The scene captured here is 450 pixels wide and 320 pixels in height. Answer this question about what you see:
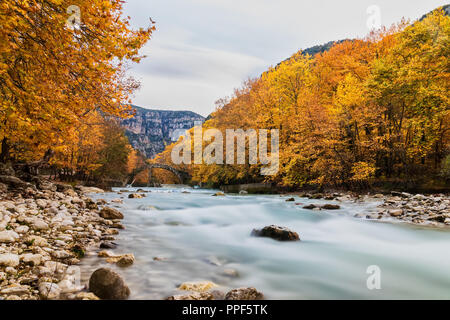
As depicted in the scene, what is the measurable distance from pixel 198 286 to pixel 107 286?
115cm

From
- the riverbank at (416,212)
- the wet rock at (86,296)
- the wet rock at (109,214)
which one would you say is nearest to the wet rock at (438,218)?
the riverbank at (416,212)

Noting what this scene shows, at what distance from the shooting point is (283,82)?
2470cm

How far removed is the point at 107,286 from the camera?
2.79 meters

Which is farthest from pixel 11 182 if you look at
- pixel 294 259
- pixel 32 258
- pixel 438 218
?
pixel 438 218

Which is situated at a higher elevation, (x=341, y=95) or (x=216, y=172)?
(x=341, y=95)

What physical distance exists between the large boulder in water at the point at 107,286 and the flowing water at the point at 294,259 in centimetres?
19

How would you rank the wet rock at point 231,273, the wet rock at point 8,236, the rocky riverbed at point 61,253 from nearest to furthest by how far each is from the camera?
the rocky riverbed at point 61,253, the wet rock at point 8,236, the wet rock at point 231,273

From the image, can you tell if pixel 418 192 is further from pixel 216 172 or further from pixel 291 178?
pixel 216 172

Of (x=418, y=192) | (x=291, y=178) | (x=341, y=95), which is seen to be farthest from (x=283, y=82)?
(x=418, y=192)

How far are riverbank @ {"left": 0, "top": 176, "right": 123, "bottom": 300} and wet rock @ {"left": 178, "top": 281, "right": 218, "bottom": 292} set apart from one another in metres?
1.12

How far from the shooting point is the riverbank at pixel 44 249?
105 inches

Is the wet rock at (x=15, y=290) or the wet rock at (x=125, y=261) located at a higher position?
the wet rock at (x=15, y=290)

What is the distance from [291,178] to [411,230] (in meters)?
12.2

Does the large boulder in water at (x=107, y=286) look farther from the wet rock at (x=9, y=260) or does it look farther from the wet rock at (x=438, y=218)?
the wet rock at (x=438, y=218)
